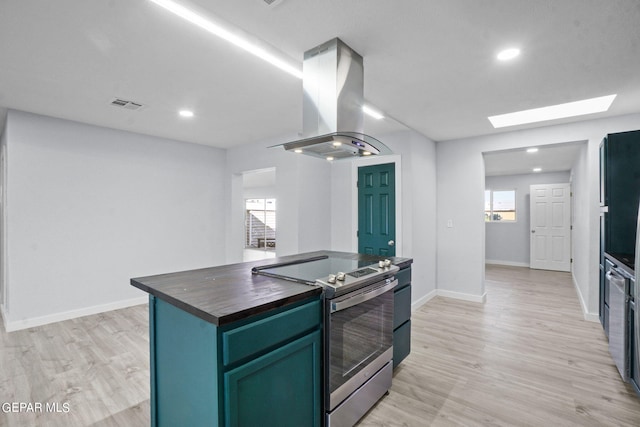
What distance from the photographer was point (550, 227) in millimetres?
7137

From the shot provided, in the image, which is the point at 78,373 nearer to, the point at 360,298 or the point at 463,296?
the point at 360,298

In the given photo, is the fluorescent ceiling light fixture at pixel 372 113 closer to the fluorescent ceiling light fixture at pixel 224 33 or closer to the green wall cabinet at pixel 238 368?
the fluorescent ceiling light fixture at pixel 224 33

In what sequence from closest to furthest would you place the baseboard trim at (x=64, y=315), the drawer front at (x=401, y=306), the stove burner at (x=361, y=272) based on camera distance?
the stove burner at (x=361, y=272), the drawer front at (x=401, y=306), the baseboard trim at (x=64, y=315)

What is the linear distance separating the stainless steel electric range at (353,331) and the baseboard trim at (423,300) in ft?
6.52

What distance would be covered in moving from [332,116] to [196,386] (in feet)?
5.61

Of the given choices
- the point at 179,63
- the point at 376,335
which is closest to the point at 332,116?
the point at 179,63

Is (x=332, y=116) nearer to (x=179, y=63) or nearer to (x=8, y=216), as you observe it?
(x=179, y=63)

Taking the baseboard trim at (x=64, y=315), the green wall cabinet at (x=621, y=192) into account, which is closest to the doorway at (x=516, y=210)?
the green wall cabinet at (x=621, y=192)

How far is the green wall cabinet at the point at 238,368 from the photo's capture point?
4.19 feet

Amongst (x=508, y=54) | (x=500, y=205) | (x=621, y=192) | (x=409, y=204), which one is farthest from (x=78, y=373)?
(x=500, y=205)

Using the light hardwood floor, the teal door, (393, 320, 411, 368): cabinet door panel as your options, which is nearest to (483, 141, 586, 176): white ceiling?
the teal door

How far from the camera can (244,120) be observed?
3.90 metres

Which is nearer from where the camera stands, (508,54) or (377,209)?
(508,54)

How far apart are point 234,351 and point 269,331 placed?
0.19 meters
